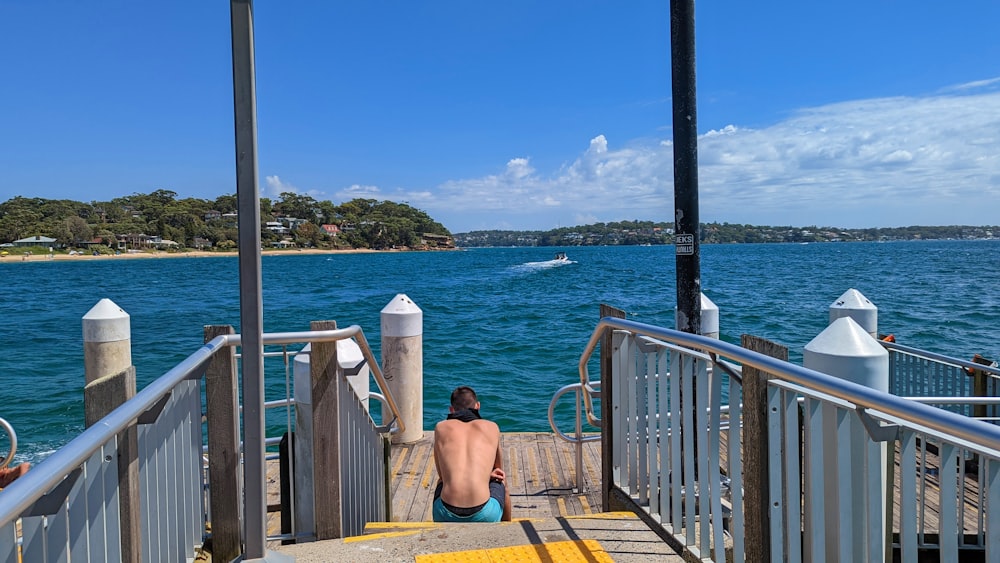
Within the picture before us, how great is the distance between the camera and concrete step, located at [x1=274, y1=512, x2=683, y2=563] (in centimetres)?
301

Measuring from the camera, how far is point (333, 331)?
312cm

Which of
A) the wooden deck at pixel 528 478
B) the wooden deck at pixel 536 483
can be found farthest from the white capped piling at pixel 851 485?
the wooden deck at pixel 528 478

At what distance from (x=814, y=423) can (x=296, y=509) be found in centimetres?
259

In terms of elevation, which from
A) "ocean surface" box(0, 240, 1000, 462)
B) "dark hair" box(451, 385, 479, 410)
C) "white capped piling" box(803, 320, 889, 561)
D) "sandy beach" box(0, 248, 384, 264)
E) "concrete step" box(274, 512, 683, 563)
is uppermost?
"sandy beach" box(0, 248, 384, 264)

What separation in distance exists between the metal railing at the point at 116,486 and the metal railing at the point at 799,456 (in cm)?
163

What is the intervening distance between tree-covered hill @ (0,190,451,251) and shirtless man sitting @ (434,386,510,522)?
4514 inches

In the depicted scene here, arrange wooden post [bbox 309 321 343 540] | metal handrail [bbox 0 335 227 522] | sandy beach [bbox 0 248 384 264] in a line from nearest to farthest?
metal handrail [bbox 0 335 227 522], wooden post [bbox 309 321 343 540], sandy beach [bbox 0 248 384 264]

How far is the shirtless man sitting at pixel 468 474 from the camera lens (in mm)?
3871

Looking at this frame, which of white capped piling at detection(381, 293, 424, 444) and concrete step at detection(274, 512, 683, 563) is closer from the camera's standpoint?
concrete step at detection(274, 512, 683, 563)

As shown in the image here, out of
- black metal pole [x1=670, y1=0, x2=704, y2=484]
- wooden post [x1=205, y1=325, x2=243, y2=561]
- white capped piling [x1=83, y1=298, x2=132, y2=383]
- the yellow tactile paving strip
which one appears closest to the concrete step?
the yellow tactile paving strip

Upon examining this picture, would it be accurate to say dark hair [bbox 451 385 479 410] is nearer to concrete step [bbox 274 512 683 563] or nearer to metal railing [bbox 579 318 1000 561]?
concrete step [bbox 274 512 683 563]

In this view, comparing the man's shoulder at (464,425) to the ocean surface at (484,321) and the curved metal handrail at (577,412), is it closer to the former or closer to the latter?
the curved metal handrail at (577,412)

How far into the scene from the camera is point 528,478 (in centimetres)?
623

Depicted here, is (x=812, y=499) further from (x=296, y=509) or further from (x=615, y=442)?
(x=296, y=509)
